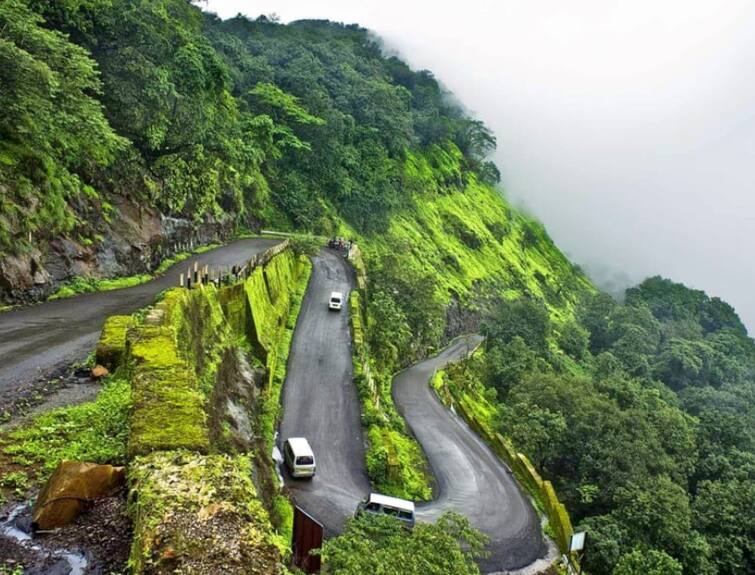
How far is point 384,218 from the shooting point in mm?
67625

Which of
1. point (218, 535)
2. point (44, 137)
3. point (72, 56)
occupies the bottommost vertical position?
point (218, 535)

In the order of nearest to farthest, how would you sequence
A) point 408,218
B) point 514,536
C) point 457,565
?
point 457,565 → point 514,536 → point 408,218

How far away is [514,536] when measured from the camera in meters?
21.3

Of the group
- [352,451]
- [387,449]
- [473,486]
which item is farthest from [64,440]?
[473,486]

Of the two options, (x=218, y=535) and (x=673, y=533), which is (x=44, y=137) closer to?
(x=218, y=535)

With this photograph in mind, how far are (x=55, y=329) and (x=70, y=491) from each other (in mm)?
10582

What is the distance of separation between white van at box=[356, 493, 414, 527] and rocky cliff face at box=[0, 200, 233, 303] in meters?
13.1

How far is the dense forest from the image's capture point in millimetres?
20953

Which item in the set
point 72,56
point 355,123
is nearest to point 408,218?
point 355,123

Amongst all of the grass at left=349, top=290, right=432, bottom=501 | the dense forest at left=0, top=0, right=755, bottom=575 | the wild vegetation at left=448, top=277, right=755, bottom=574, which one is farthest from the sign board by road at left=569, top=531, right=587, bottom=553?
the grass at left=349, top=290, right=432, bottom=501

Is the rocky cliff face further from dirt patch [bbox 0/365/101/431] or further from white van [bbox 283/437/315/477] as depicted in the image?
white van [bbox 283/437/315/477]

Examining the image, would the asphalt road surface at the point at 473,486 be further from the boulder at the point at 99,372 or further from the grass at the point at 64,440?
the grass at the point at 64,440

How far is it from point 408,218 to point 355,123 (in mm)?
15066

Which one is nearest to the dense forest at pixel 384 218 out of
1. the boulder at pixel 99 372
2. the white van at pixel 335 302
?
the white van at pixel 335 302
